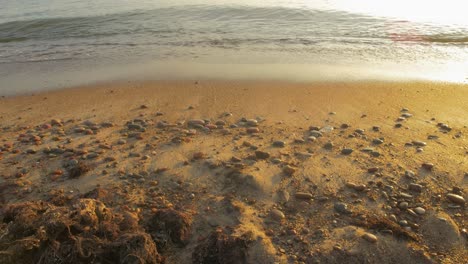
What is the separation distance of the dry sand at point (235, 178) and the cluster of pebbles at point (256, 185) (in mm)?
15

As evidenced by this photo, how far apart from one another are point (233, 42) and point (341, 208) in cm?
823

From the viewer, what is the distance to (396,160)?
411 centimetres

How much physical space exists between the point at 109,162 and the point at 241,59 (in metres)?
5.51

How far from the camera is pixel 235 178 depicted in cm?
375

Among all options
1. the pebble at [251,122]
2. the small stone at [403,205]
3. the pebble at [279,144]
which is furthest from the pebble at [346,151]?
the pebble at [251,122]

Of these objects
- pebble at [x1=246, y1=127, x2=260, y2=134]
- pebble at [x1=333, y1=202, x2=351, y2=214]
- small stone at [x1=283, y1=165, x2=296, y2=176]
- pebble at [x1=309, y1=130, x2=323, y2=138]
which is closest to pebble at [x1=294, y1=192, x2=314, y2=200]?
pebble at [x1=333, y1=202, x2=351, y2=214]

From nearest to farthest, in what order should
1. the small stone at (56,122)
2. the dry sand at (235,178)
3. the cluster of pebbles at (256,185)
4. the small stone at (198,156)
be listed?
the dry sand at (235,178) < the cluster of pebbles at (256,185) < the small stone at (198,156) < the small stone at (56,122)

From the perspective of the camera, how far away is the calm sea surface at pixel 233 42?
26.2ft

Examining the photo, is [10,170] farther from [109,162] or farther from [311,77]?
[311,77]

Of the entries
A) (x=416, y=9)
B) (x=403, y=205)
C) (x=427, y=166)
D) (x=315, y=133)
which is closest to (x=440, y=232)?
(x=403, y=205)

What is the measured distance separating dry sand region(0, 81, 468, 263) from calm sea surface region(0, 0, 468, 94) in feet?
5.65

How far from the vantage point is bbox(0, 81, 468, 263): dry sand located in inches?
109

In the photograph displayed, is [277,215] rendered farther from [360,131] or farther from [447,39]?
[447,39]

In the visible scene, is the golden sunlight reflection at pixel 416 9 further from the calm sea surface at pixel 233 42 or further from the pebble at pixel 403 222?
the pebble at pixel 403 222
